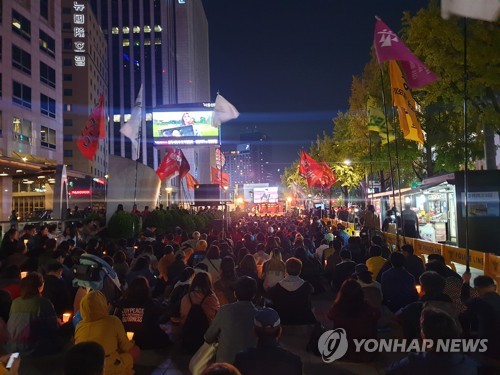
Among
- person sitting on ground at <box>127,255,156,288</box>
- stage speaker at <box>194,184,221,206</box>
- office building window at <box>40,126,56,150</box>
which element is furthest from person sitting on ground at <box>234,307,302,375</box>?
office building window at <box>40,126,56,150</box>

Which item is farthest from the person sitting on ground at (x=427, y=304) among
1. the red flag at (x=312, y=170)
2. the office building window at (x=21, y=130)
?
the office building window at (x=21, y=130)

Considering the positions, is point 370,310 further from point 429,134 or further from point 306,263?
point 429,134

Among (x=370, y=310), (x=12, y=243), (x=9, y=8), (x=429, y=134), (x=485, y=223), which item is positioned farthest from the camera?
(x=9, y=8)

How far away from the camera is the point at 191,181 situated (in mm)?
47500

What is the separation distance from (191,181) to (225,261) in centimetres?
3980

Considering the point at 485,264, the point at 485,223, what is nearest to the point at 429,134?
the point at 485,223

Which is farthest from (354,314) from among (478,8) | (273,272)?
(478,8)

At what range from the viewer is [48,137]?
43.8 metres

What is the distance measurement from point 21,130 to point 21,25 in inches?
368

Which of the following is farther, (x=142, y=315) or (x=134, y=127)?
(x=134, y=127)

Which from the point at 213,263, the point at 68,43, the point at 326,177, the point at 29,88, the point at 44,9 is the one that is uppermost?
the point at 68,43

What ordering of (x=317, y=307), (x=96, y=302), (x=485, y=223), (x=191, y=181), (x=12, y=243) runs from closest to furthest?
(x=96, y=302), (x=317, y=307), (x=12, y=243), (x=485, y=223), (x=191, y=181)

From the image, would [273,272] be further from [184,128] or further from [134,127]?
[184,128]

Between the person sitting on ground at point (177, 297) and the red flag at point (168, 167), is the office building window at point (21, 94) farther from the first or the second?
the person sitting on ground at point (177, 297)
